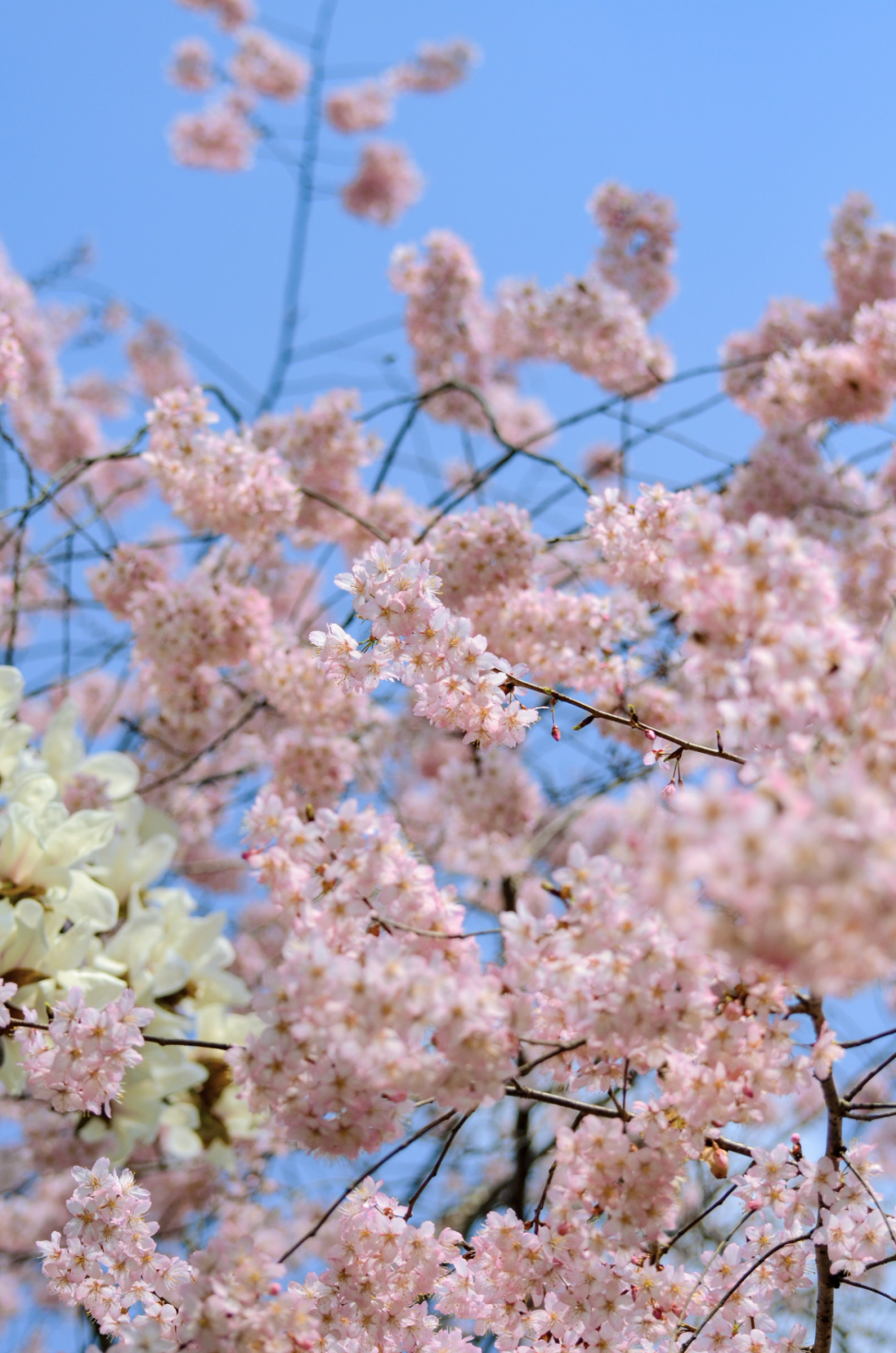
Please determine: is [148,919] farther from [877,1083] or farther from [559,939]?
[877,1083]

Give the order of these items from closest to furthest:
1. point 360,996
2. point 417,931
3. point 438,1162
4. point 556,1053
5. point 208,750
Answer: point 360,996
point 417,931
point 556,1053
point 438,1162
point 208,750

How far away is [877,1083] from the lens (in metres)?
3.74

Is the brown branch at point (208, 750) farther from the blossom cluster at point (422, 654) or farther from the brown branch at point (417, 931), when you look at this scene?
the brown branch at point (417, 931)

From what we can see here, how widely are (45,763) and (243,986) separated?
680 millimetres

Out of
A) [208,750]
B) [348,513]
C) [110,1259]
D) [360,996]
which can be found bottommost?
[110,1259]

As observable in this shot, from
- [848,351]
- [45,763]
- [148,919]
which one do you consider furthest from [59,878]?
[848,351]

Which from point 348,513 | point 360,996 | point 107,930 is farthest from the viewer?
point 348,513

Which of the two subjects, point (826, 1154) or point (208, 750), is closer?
point (826, 1154)

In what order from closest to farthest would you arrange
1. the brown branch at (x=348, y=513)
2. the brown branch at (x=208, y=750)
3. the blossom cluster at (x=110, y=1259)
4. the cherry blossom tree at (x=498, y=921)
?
the cherry blossom tree at (x=498, y=921)
the blossom cluster at (x=110, y=1259)
the brown branch at (x=348, y=513)
the brown branch at (x=208, y=750)

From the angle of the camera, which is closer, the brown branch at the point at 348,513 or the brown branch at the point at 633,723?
the brown branch at the point at 633,723

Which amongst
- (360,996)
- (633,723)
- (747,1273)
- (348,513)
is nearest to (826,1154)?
(747,1273)

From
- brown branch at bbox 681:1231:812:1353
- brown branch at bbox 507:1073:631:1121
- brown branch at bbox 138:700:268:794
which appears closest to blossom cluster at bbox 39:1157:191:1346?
brown branch at bbox 507:1073:631:1121

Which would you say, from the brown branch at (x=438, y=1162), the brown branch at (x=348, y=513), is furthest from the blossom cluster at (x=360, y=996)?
the brown branch at (x=348, y=513)

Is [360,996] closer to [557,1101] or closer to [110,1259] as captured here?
[557,1101]
